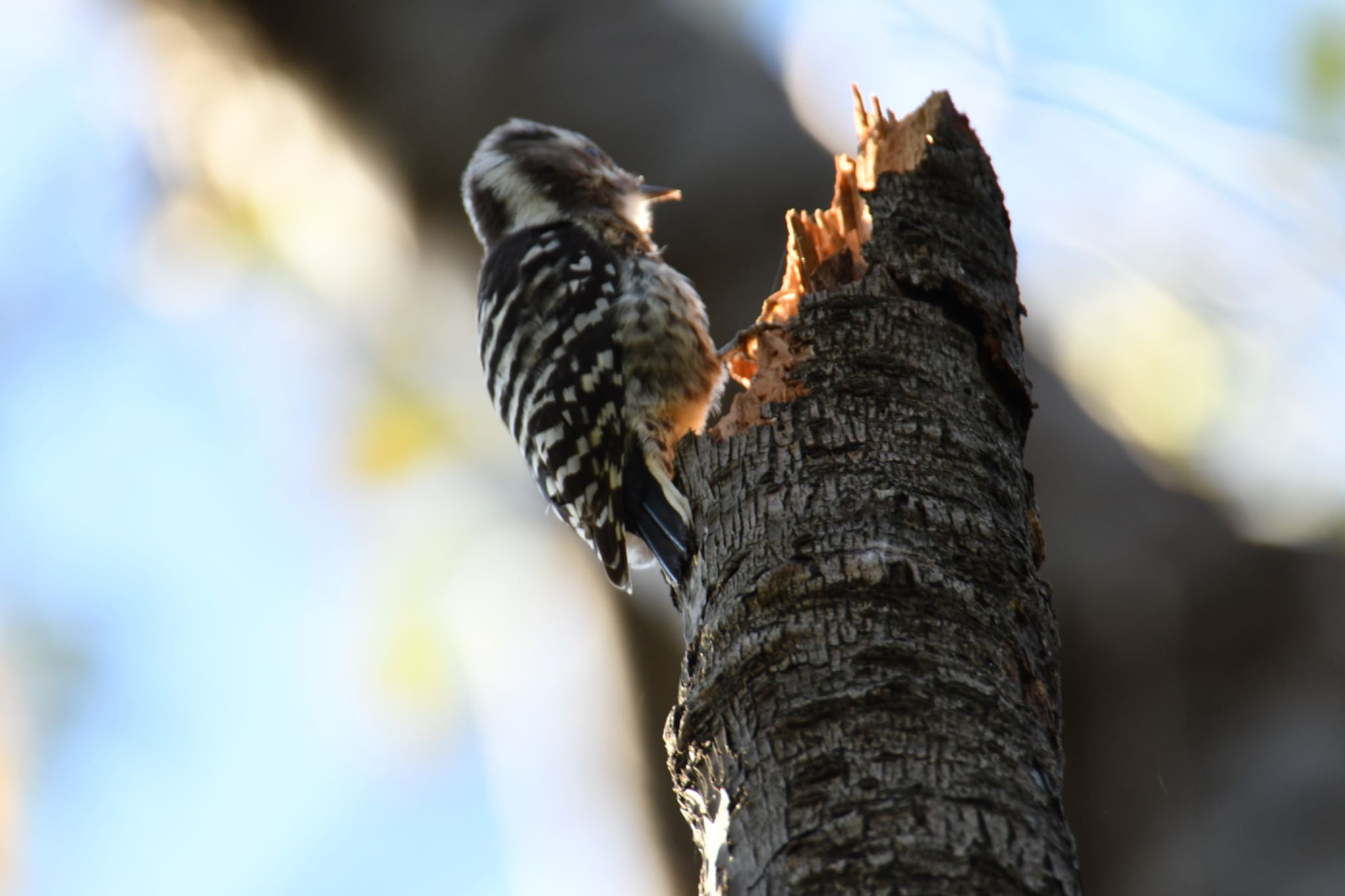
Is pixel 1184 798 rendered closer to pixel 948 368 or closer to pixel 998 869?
pixel 948 368

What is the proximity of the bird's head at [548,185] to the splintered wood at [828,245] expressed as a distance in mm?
1707

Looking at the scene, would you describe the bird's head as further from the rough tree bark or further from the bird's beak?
the rough tree bark

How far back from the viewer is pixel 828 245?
2.33 m

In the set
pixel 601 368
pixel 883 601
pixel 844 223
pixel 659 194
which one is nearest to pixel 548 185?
pixel 659 194

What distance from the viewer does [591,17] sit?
4574 millimetres

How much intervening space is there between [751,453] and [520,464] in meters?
3.72

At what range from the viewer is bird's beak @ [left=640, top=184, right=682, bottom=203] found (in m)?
4.26

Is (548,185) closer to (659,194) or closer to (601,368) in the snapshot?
(659,194)

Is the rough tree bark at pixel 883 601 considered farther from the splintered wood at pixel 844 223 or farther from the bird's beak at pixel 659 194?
the bird's beak at pixel 659 194

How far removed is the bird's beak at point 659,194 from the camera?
4262mm

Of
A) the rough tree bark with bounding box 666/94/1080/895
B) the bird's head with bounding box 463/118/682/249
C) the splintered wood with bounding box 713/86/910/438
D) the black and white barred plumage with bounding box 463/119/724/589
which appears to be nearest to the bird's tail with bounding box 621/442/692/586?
the black and white barred plumage with bounding box 463/119/724/589

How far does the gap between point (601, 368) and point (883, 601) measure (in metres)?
2.11

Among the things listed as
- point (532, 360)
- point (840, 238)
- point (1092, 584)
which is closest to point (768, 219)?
point (532, 360)

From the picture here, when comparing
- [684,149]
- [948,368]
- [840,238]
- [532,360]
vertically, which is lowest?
[948,368]
